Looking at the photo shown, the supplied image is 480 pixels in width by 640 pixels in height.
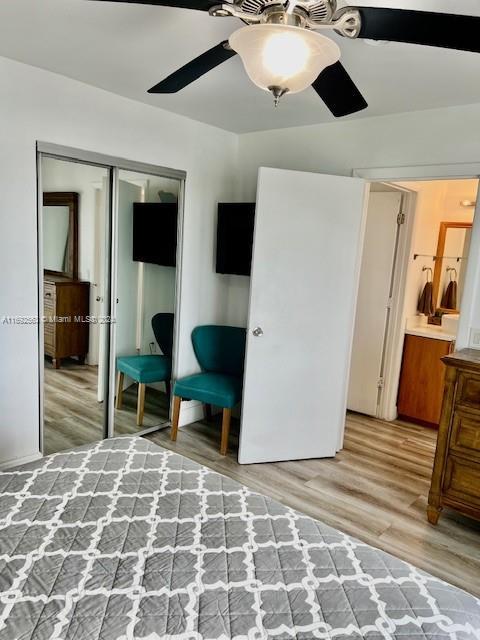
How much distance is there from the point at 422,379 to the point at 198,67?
342 centimetres

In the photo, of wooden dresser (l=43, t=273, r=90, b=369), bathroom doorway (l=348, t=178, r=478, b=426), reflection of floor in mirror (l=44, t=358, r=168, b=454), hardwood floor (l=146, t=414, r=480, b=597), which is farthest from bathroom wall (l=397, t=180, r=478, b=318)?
wooden dresser (l=43, t=273, r=90, b=369)

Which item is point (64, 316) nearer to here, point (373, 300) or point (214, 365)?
point (214, 365)

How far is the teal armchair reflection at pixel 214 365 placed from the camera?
3529 mm

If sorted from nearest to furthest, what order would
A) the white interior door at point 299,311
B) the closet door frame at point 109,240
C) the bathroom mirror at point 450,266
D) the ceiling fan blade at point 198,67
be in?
the ceiling fan blade at point 198,67, the closet door frame at point 109,240, the white interior door at point 299,311, the bathroom mirror at point 450,266

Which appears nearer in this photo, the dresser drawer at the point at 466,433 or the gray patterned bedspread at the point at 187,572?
the gray patterned bedspread at the point at 187,572

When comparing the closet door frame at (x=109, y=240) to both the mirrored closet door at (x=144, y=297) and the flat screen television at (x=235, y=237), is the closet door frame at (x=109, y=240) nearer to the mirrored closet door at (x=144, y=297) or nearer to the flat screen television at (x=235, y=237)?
the mirrored closet door at (x=144, y=297)

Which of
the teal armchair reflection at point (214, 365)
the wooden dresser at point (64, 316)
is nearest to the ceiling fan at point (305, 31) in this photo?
the wooden dresser at point (64, 316)

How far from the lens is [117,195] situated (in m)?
3.18

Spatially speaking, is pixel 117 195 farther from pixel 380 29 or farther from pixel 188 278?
pixel 380 29

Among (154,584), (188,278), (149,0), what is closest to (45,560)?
(154,584)

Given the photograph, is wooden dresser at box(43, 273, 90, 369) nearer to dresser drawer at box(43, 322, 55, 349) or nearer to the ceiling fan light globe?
dresser drawer at box(43, 322, 55, 349)

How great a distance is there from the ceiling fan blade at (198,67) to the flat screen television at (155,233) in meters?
1.46

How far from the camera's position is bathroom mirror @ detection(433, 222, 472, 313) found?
436 cm

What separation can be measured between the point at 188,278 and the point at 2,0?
2.19 meters
